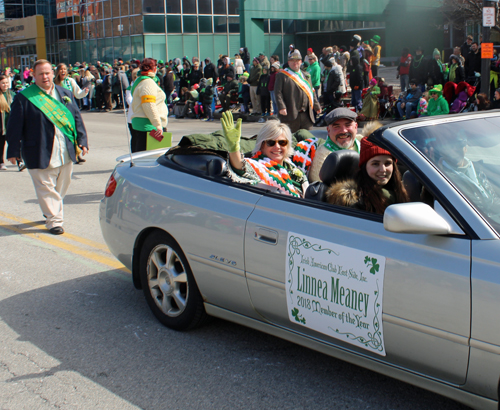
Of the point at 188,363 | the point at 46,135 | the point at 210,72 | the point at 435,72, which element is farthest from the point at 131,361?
the point at 210,72

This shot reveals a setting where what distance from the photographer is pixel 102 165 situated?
38.4 ft

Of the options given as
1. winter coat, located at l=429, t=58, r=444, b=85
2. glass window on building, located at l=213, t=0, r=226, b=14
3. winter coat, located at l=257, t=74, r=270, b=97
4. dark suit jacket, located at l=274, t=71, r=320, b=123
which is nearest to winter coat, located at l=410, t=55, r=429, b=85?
winter coat, located at l=429, t=58, r=444, b=85

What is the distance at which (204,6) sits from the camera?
1560 inches

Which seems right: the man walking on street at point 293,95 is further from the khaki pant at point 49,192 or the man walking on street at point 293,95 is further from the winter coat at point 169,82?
the winter coat at point 169,82

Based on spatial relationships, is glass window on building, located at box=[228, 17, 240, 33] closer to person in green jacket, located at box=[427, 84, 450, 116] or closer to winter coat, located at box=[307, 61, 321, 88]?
winter coat, located at box=[307, 61, 321, 88]

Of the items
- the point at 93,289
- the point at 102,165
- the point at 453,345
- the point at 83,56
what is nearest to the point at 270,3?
the point at 83,56

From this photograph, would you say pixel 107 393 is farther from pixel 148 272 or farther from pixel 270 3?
pixel 270 3

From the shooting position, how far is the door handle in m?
3.25

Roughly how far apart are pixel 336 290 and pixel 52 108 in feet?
15.9

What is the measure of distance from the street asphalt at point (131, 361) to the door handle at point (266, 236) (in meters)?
0.80

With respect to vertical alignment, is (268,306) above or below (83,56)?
below

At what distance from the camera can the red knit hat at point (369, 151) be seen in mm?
3418

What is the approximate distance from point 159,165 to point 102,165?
7672mm

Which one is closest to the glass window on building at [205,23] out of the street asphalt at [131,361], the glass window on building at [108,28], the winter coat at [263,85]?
the glass window on building at [108,28]
